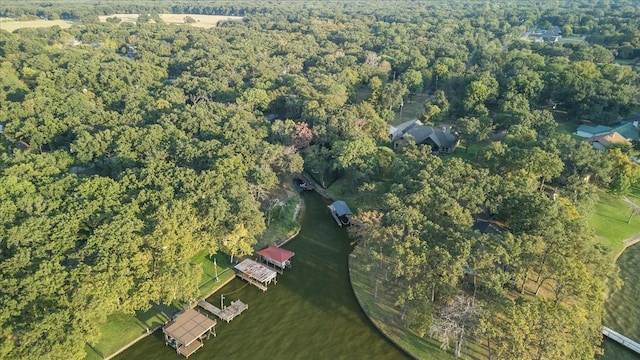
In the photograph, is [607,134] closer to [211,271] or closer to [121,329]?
[211,271]

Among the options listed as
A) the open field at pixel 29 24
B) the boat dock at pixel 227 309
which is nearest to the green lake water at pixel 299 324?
the boat dock at pixel 227 309

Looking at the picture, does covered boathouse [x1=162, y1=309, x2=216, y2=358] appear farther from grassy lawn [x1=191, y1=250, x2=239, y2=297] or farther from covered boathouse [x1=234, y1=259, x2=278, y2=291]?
covered boathouse [x1=234, y1=259, x2=278, y2=291]

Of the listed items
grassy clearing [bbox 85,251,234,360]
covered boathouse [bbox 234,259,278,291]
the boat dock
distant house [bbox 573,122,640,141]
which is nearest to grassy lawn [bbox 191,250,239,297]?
grassy clearing [bbox 85,251,234,360]

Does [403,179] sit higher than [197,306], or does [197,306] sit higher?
[403,179]

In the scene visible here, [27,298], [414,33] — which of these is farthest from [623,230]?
[414,33]

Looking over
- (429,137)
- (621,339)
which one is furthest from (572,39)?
(621,339)

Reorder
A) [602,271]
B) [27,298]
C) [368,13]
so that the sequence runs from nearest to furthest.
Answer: [27,298] → [602,271] → [368,13]

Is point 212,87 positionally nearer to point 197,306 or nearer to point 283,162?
point 283,162
